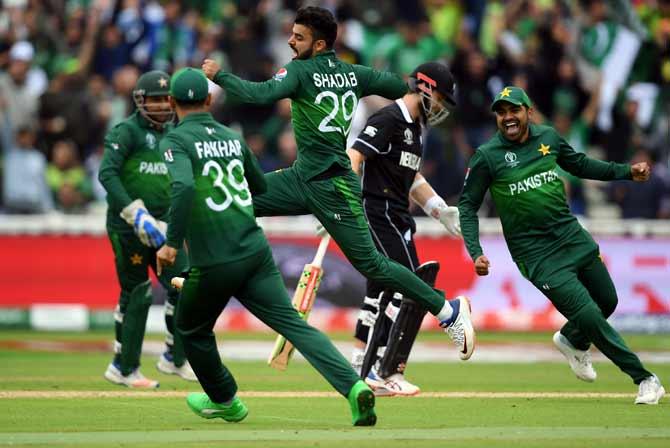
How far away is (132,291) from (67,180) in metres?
8.38

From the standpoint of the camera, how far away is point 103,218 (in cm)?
2122

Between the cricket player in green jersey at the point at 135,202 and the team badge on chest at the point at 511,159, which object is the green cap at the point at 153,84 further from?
the team badge on chest at the point at 511,159

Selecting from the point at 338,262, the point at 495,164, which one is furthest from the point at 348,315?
the point at 495,164

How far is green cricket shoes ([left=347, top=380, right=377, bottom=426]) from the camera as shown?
32.2 feet

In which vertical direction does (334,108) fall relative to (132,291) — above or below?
above

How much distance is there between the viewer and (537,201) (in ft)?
40.6

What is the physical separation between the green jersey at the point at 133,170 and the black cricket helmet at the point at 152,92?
0.37ft

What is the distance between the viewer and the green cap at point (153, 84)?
13742 millimetres

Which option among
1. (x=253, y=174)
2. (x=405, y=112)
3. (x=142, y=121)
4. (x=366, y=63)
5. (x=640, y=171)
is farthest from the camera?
(x=366, y=63)

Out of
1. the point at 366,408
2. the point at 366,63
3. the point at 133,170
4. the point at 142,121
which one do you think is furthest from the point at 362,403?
the point at 366,63

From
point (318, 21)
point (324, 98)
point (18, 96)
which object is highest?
point (318, 21)

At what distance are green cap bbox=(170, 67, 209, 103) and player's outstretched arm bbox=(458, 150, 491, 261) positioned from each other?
125 inches

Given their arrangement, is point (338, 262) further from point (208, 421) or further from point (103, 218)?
point (208, 421)

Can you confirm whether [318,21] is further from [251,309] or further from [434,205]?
[434,205]
